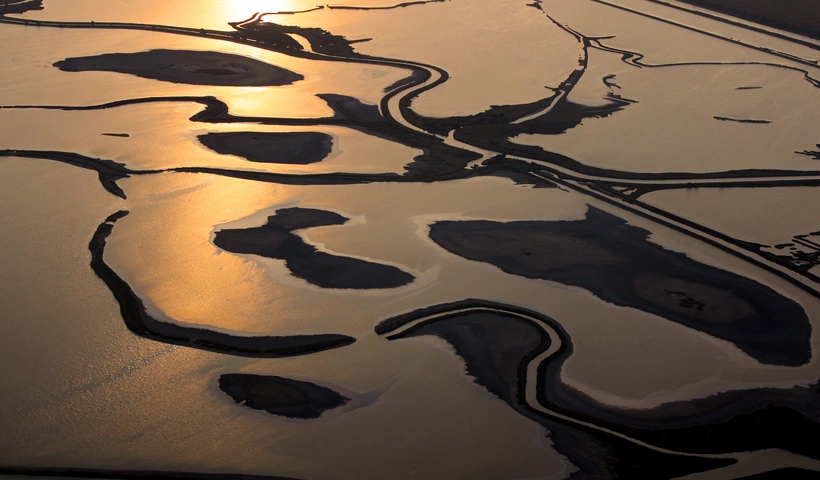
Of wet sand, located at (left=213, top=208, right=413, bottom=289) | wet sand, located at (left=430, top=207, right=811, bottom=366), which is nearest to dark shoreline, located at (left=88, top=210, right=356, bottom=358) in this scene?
wet sand, located at (left=213, top=208, right=413, bottom=289)

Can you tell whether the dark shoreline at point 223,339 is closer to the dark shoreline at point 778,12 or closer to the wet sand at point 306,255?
the wet sand at point 306,255

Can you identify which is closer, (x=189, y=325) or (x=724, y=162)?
(x=189, y=325)

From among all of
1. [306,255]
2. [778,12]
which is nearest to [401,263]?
[306,255]

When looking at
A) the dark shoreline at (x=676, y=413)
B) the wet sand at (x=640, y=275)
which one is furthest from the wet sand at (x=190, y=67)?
the dark shoreline at (x=676, y=413)

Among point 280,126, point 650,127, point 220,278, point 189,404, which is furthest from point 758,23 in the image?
point 189,404

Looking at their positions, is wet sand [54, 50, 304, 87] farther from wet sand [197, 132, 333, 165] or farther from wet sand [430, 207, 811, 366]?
wet sand [430, 207, 811, 366]

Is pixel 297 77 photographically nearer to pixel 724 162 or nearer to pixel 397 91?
pixel 397 91

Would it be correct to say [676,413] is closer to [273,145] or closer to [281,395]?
[281,395]
